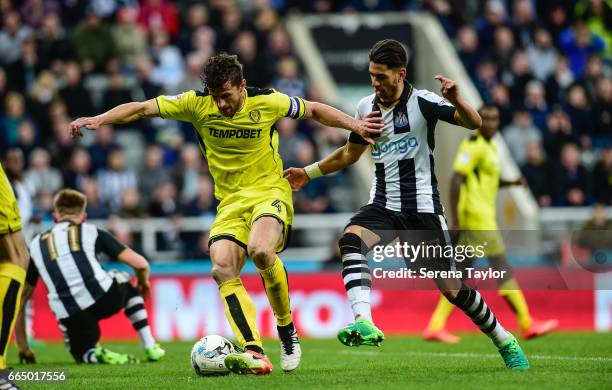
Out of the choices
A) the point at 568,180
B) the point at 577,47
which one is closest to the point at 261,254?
the point at 568,180

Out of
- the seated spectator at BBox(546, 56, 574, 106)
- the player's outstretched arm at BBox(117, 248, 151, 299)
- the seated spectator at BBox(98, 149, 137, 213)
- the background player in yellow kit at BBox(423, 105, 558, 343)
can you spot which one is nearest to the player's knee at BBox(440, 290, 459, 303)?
the player's outstretched arm at BBox(117, 248, 151, 299)

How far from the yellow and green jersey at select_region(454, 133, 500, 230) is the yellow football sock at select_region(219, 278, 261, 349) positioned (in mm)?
4386

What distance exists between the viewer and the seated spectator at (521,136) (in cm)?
1925

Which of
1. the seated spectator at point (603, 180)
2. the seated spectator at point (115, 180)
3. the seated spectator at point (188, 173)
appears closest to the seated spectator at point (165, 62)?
the seated spectator at point (188, 173)

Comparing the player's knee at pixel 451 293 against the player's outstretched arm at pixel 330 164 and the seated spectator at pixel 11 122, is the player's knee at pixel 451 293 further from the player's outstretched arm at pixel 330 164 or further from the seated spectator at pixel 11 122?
the seated spectator at pixel 11 122

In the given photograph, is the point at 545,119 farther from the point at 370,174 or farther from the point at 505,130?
the point at 370,174

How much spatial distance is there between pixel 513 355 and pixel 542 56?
13.7 m

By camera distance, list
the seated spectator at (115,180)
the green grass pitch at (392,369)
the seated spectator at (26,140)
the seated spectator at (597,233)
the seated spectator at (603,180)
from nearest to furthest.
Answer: the green grass pitch at (392,369) < the seated spectator at (597,233) < the seated spectator at (115,180) < the seated spectator at (26,140) < the seated spectator at (603,180)

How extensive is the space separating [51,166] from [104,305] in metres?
7.10

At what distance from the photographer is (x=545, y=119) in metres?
20.1

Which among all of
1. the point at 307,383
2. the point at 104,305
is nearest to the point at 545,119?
the point at 104,305

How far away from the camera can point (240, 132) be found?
352 inches

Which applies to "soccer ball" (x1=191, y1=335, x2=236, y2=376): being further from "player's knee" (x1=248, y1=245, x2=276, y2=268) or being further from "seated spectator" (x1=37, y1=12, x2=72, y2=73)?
"seated spectator" (x1=37, y1=12, x2=72, y2=73)

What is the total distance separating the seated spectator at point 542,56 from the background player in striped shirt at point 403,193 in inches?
517
